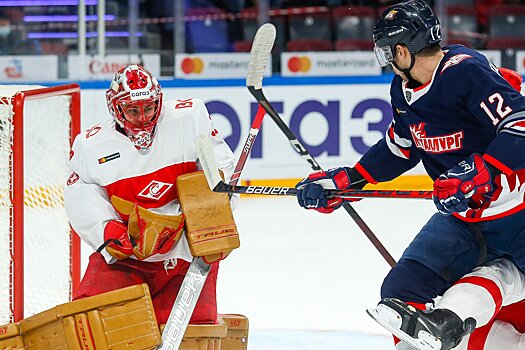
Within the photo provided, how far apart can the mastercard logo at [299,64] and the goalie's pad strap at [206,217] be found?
3.49m

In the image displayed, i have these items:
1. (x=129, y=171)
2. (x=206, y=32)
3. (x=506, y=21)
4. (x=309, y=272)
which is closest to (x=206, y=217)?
(x=129, y=171)

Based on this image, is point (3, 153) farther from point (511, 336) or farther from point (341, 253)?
point (341, 253)

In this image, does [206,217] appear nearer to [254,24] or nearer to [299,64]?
[299,64]

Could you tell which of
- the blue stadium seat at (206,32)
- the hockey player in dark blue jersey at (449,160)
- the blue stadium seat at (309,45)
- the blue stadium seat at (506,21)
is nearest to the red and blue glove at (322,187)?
the hockey player in dark blue jersey at (449,160)

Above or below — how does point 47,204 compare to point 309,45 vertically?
below

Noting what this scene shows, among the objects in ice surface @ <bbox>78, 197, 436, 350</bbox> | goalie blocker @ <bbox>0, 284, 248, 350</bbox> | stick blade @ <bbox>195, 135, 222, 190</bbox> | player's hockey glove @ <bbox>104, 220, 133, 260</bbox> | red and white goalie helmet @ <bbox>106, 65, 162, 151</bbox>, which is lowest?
ice surface @ <bbox>78, 197, 436, 350</bbox>

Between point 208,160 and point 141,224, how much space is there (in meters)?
0.25

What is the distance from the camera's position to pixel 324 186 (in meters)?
3.00

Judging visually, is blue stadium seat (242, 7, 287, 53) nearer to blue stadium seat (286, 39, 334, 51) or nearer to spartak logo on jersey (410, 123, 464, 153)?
blue stadium seat (286, 39, 334, 51)

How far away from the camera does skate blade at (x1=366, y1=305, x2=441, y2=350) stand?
8.20 feet

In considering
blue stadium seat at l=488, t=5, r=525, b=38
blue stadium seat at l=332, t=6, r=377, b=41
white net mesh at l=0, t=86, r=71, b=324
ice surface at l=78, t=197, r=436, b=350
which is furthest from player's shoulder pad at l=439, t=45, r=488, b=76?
blue stadium seat at l=488, t=5, r=525, b=38

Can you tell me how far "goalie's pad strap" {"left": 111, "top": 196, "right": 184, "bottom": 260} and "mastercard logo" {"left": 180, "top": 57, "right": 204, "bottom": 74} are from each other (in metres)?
3.36

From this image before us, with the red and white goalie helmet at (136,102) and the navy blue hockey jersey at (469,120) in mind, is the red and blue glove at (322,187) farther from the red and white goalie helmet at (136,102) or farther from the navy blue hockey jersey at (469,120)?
Result: the red and white goalie helmet at (136,102)

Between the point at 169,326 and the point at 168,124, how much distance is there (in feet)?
1.89
